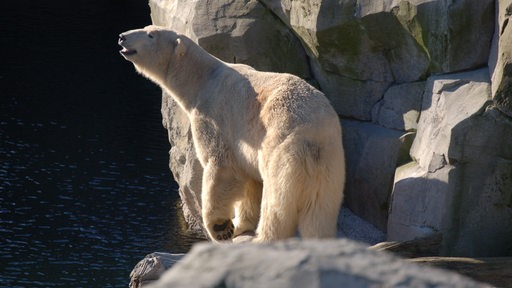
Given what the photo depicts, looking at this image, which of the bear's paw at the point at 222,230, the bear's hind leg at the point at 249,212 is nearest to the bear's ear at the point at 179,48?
the bear's hind leg at the point at 249,212

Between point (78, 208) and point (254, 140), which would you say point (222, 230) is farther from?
point (78, 208)

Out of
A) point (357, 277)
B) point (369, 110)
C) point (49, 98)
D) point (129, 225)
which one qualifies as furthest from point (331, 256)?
point (49, 98)

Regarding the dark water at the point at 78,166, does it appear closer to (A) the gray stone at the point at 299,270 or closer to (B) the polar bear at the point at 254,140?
(B) the polar bear at the point at 254,140

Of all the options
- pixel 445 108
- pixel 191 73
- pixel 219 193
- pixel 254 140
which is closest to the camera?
pixel 445 108

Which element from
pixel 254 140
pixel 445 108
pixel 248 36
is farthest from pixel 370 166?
pixel 248 36

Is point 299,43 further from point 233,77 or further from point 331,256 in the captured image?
point 331,256

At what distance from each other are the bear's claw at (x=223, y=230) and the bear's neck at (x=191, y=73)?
41.1 inches

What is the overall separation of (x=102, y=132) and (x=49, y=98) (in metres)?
1.58

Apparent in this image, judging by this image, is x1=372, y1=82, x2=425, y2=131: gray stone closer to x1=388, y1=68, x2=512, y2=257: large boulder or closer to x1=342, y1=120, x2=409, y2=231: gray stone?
x1=342, y1=120, x2=409, y2=231: gray stone

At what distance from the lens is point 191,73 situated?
7996mm

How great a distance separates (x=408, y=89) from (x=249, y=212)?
177 cm

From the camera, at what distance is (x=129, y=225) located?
10383 millimetres

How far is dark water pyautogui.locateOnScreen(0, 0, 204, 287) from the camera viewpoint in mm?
9594

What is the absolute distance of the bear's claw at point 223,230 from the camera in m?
7.85
